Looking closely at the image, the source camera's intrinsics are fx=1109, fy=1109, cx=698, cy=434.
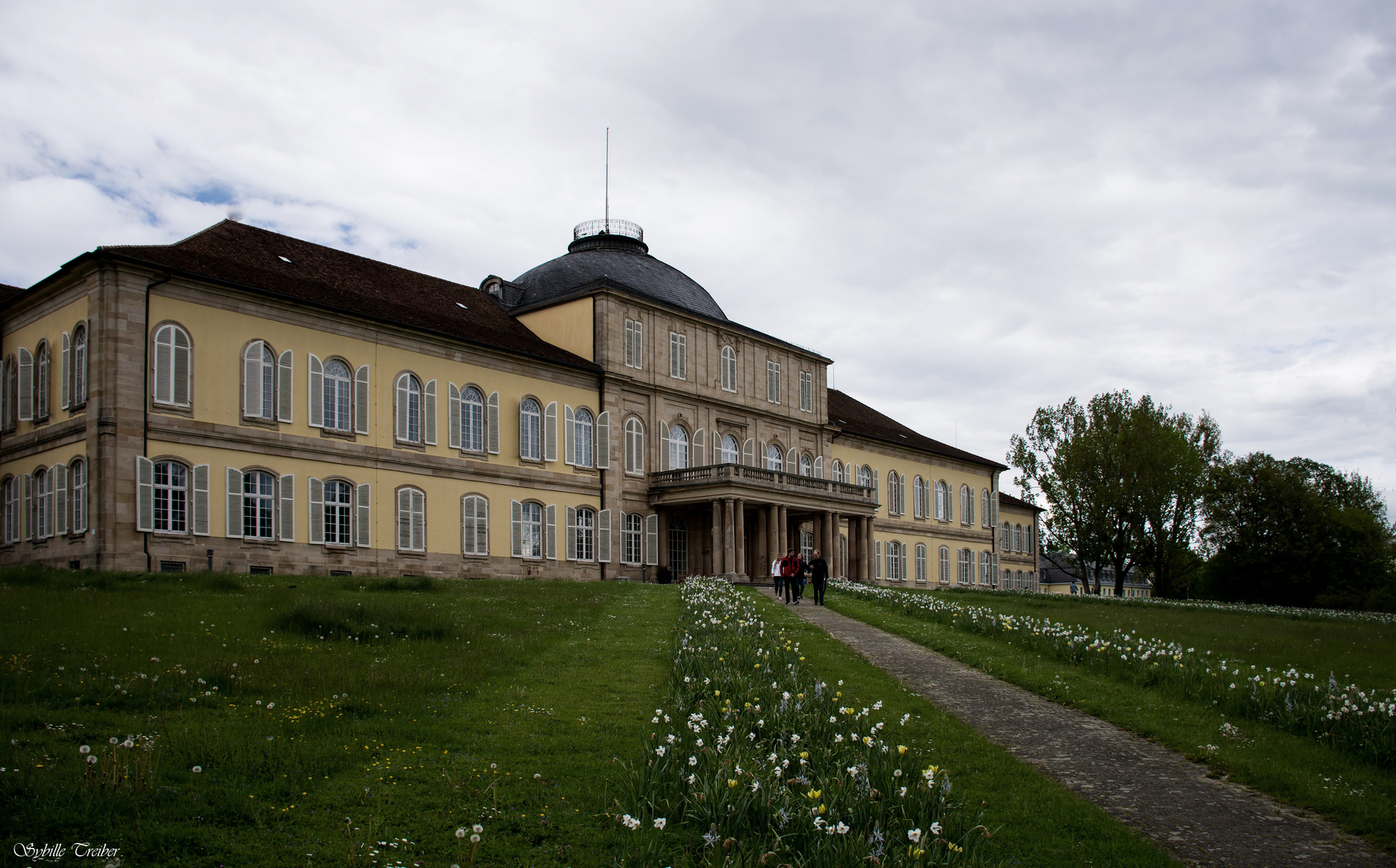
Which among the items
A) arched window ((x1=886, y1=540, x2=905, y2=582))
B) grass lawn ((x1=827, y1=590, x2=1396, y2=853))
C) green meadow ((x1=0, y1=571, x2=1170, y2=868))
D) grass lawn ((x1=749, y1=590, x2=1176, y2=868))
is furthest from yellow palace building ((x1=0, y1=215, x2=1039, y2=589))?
grass lawn ((x1=749, y1=590, x2=1176, y2=868))

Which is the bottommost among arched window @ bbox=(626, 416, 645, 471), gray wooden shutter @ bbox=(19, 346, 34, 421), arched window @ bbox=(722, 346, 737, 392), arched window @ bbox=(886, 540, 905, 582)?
arched window @ bbox=(886, 540, 905, 582)

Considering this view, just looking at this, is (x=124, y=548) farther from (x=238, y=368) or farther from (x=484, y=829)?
(x=484, y=829)

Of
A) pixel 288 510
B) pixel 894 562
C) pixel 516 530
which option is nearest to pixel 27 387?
pixel 288 510

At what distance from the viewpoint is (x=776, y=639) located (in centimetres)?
1625

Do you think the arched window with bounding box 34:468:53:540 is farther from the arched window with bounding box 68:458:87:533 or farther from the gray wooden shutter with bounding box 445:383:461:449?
the gray wooden shutter with bounding box 445:383:461:449

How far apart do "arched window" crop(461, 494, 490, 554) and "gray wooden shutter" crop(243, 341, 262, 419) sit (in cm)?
825

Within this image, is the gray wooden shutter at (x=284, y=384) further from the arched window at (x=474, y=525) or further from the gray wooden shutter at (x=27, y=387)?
the arched window at (x=474, y=525)

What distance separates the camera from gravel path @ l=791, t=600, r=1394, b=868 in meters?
8.30

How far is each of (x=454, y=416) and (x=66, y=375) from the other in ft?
39.7

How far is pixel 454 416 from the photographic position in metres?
39.0

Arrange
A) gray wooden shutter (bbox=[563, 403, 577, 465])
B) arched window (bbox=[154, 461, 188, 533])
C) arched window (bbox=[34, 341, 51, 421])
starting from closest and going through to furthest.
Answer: arched window (bbox=[154, 461, 188, 533]), arched window (bbox=[34, 341, 51, 421]), gray wooden shutter (bbox=[563, 403, 577, 465])

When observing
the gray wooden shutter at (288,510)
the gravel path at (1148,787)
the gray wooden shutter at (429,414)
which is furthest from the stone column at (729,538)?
the gravel path at (1148,787)

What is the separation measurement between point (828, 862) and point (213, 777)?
15.0 feet

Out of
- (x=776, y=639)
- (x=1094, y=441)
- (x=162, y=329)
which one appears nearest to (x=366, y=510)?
(x=162, y=329)
